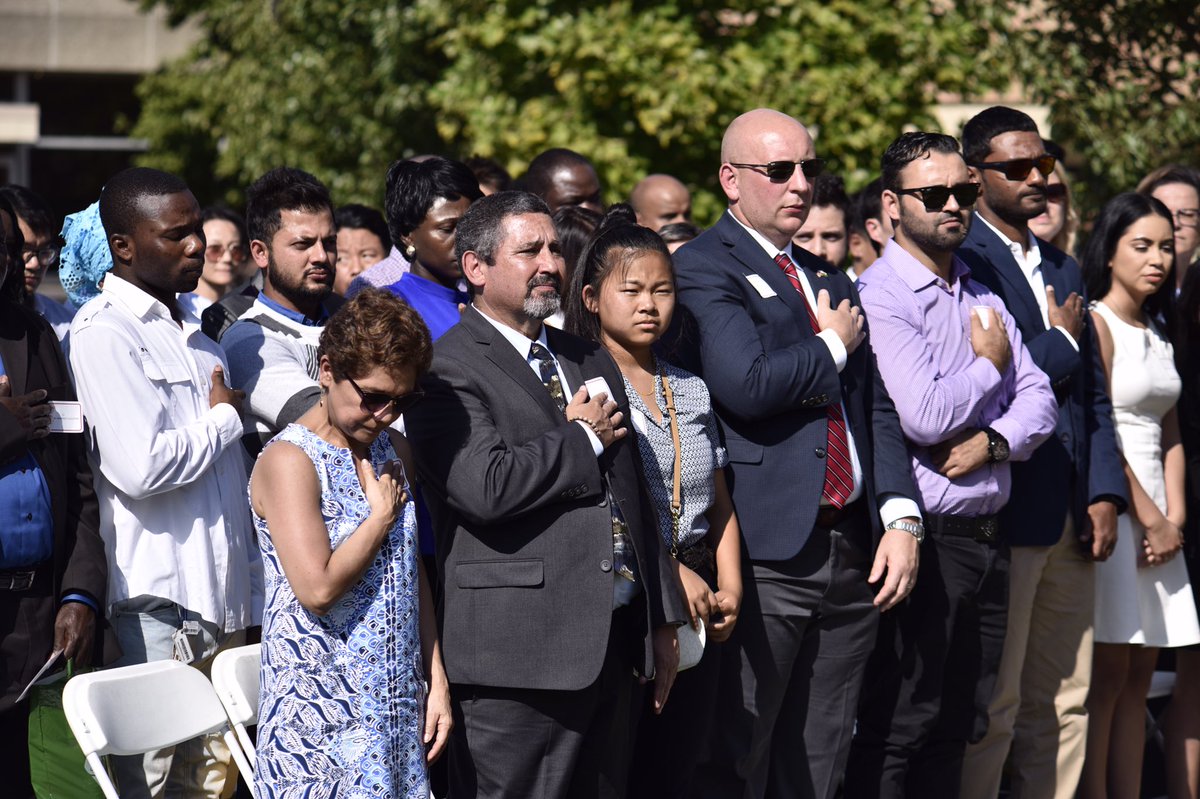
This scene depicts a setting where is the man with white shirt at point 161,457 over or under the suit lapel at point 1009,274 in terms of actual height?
under

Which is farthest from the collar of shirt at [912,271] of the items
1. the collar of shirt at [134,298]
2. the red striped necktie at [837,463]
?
the collar of shirt at [134,298]

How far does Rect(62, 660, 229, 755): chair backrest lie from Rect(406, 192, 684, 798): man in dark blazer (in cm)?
73

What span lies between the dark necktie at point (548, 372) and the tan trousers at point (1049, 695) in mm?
2364

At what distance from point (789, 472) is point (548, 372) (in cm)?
91

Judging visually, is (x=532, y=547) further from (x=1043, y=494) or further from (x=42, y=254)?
(x=42, y=254)

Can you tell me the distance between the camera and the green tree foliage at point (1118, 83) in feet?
32.8

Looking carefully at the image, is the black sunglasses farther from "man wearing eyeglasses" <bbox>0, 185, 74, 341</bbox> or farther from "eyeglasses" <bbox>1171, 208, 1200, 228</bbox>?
"man wearing eyeglasses" <bbox>0, 185, 74, 341</bbox>

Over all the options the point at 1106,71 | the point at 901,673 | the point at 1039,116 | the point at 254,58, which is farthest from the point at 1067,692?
the point at 254,58

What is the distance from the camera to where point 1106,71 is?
1045 cm

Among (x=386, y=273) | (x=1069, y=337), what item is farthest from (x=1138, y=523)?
(x=386, y=273)

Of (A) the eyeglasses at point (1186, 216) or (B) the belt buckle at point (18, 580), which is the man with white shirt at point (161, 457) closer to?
(B) the belt buckle at point (18, 580)

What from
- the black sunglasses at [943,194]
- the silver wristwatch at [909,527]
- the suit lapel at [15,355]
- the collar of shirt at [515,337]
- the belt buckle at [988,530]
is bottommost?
the belt buckle at [988,530]

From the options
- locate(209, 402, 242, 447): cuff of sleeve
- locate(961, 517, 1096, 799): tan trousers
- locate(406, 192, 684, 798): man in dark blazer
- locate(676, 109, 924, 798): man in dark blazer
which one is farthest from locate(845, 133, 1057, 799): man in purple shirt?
locate(209, 402, 242, 447): cuff of sleeve

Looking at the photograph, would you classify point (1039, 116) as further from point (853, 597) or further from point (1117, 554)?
point (853, 597)
